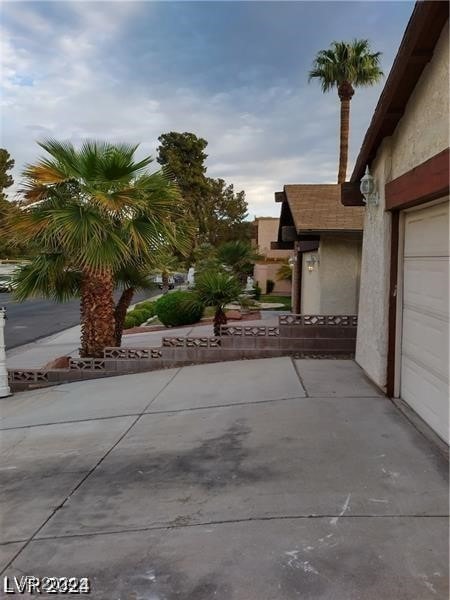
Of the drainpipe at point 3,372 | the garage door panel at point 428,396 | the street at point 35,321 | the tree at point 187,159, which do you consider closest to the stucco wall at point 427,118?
the garage door panel at point 428,396

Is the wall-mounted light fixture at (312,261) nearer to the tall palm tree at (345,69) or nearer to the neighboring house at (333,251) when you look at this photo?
the neighboring house at (333,251)

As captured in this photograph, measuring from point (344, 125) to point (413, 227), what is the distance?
24.6 m

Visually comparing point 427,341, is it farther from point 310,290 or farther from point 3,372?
point 310,290

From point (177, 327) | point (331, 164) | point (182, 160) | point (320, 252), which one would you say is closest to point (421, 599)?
point (320, 252)

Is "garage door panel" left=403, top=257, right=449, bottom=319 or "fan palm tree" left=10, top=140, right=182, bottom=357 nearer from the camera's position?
"garage door panel" left=403, top=257, right=449, bottom=319

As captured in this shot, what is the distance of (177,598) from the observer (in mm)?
2578

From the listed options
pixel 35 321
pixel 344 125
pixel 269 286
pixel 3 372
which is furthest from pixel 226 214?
pixel 3 372

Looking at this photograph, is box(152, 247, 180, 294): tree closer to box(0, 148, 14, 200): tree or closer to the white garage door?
the white garage door

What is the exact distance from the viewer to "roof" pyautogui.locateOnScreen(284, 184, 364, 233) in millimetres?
10719

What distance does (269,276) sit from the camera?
30.5 meters

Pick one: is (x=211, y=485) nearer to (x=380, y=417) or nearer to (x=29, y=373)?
(x=380, y=417)

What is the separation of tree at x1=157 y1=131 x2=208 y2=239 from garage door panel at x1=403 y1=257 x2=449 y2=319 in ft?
104

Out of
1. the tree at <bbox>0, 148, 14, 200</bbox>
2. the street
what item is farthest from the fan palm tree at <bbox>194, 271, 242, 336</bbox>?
the tree at <bbox>0, 148, 14, 200</bbox>

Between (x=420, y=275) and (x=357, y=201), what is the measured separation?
2828 millimetres
